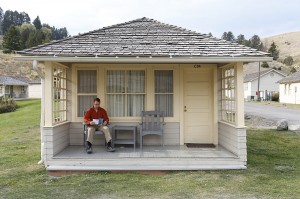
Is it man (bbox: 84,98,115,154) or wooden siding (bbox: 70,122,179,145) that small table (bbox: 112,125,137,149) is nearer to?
man (bbox: 84,98,115,154)

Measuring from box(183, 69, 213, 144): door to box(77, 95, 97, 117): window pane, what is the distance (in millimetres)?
2579

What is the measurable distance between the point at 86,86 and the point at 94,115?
1.09 meters

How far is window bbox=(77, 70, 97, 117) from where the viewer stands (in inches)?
336

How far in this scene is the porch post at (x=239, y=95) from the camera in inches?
277

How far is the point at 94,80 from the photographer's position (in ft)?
28.0

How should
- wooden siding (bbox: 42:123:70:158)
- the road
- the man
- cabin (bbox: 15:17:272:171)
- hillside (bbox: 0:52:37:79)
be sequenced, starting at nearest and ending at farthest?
wooden siding (bbox: 42:123:70:158), cabin (bbox: 15:17:272:171), the man, the road, hillside (bbox: 0:52:37:79)

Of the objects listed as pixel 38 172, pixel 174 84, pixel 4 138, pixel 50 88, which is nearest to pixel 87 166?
pixel 38 172

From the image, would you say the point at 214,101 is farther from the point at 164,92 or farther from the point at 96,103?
the point at 96,103

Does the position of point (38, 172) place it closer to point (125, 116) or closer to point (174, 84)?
point (125, 116)

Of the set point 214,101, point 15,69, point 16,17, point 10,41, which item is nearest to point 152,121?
point 214,101

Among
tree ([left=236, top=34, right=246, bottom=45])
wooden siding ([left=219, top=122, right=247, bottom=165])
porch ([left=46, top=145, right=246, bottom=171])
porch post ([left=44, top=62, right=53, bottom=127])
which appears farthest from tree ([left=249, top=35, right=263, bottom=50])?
porch post ([left=44, top=62, right=53, bottom=127])

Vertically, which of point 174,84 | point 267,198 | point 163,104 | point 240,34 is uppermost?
point 240,34

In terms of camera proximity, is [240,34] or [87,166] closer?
[87,166]

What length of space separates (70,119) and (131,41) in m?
2.65
